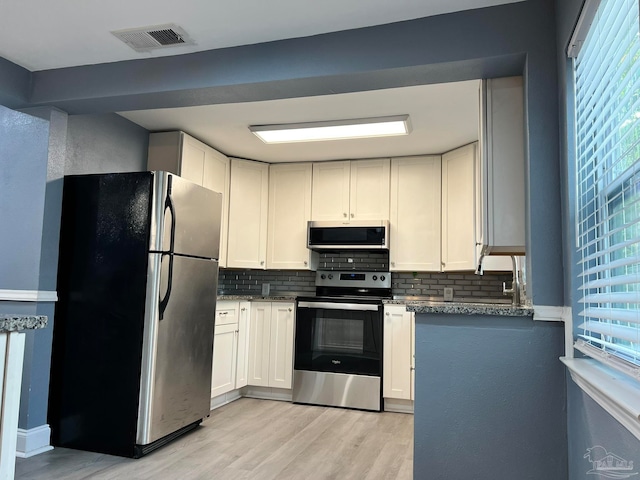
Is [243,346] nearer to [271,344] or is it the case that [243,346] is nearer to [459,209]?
[271,344]

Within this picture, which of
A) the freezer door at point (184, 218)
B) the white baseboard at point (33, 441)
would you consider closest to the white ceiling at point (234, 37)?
the freezer door at point (184, 218)

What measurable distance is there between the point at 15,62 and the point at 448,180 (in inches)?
131

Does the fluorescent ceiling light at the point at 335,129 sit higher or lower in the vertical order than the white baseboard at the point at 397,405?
higher

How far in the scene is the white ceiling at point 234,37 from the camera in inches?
87.4

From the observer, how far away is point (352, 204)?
4668 millimetres

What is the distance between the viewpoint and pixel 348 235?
15.0ft

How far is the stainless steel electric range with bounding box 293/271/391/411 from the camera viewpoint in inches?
165

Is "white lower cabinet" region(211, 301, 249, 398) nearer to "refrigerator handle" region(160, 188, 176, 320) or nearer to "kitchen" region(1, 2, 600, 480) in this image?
"refrigerator handle" region(160, 188, 176, 320)

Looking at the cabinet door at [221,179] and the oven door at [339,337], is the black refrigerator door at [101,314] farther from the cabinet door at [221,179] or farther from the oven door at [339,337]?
the oven door at [339,337]

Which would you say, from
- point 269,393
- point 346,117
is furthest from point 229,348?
point 346,117

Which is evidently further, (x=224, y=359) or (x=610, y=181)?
(x=224, y=359)

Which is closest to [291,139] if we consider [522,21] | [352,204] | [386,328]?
[352,204]

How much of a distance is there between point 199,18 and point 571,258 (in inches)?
76.7

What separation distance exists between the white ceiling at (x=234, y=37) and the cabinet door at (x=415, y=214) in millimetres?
514
